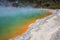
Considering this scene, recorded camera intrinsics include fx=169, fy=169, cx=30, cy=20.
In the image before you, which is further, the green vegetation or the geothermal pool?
the green vegetation

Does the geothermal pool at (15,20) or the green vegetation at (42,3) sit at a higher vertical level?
the green vegetation at (42,3)

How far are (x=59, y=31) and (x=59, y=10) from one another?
1.67 metres

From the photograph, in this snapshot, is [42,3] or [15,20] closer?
[15,20]

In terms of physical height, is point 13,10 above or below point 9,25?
above

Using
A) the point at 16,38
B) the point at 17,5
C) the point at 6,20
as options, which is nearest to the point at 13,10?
the point at 17,5

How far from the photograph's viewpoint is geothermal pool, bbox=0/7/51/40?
2.09 m

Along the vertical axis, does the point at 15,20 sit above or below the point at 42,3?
below

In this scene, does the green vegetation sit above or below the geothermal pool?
above

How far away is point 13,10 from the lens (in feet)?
10.7

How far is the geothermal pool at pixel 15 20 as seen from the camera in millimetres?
2086

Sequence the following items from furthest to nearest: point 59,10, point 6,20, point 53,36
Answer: point 59,10 → point 6,20 → point 53,36

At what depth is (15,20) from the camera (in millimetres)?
Result: 2648

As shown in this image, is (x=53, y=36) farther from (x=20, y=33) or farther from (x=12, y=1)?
(x=12, y=1)

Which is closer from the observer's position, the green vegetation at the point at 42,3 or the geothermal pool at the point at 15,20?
the geothermal pool at the point at 15,20
